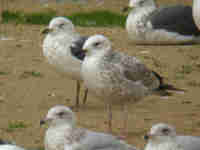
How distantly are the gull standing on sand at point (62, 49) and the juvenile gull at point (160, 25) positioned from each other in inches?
163

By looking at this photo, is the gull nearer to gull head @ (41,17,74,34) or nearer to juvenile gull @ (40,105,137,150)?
juvenile gull @ (40,105,137,150)

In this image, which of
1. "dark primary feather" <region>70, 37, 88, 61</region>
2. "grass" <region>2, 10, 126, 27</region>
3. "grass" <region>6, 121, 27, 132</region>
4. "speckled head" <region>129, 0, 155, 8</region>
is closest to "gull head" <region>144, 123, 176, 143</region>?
"grass" <region>6, 121, 27, 132</region>

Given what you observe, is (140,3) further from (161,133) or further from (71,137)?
(161,133)

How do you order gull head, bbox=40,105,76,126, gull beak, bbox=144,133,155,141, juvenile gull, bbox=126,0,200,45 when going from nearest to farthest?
gull beak, bbox=144,133,155,141 < gull head, bbox=40,105,76,126 < juvenile gull, bbox=126,0,200,45

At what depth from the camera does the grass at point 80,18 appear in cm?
1512

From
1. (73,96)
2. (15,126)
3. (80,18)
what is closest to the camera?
(15,126)

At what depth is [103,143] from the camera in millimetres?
5617

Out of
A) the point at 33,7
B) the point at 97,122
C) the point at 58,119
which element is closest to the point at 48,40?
the point at 97,122

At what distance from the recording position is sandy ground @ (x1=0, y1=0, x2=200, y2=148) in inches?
291

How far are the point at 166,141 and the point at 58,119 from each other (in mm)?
1026

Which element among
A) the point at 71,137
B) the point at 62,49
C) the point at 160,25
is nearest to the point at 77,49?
the point at 62,49

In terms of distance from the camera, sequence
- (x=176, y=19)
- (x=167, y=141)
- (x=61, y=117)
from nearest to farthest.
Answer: (x=167, y=141) → (x=61, y=117) → (x=176, y=19)

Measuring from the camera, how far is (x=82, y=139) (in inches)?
226

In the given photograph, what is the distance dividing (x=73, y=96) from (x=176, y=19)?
14.1 ft
